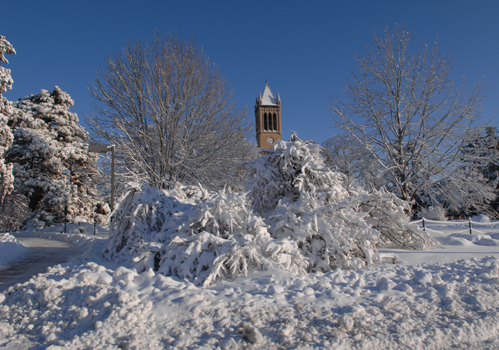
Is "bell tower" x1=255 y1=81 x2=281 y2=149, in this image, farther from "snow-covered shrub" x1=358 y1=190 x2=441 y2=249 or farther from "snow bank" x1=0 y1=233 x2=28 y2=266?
"snow-covered shrub" x1=358 y1=190 x2=441 y2=249

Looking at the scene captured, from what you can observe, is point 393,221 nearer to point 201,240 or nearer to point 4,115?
point 201,240

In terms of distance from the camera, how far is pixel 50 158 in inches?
790

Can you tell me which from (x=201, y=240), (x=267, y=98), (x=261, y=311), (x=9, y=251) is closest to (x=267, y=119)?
(x=267, y=98)

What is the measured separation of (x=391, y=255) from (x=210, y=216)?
11.9 feet

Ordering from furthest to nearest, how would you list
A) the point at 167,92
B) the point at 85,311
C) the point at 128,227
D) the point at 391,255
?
the point at 167,92, the point at 128,227, the point at 391,255, the point at 85,311

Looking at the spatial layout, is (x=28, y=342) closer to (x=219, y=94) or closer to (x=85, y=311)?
(x=85, y=311)

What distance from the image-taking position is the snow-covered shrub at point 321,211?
5.68m

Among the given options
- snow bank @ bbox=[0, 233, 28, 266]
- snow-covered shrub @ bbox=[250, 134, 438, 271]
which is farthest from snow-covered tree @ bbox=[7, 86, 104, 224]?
snow-covered shrub @ bbox=[250, 134, 438, 271]

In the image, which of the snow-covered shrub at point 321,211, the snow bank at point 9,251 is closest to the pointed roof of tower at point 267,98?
the snow bank at point 9,251

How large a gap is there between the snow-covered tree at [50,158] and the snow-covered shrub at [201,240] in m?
14.8

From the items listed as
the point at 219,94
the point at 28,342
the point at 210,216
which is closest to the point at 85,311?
the point at 28,342

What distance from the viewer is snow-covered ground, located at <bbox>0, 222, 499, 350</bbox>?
3.12 metres

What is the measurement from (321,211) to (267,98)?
57295 millimetres

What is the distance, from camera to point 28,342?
3.25 metres
